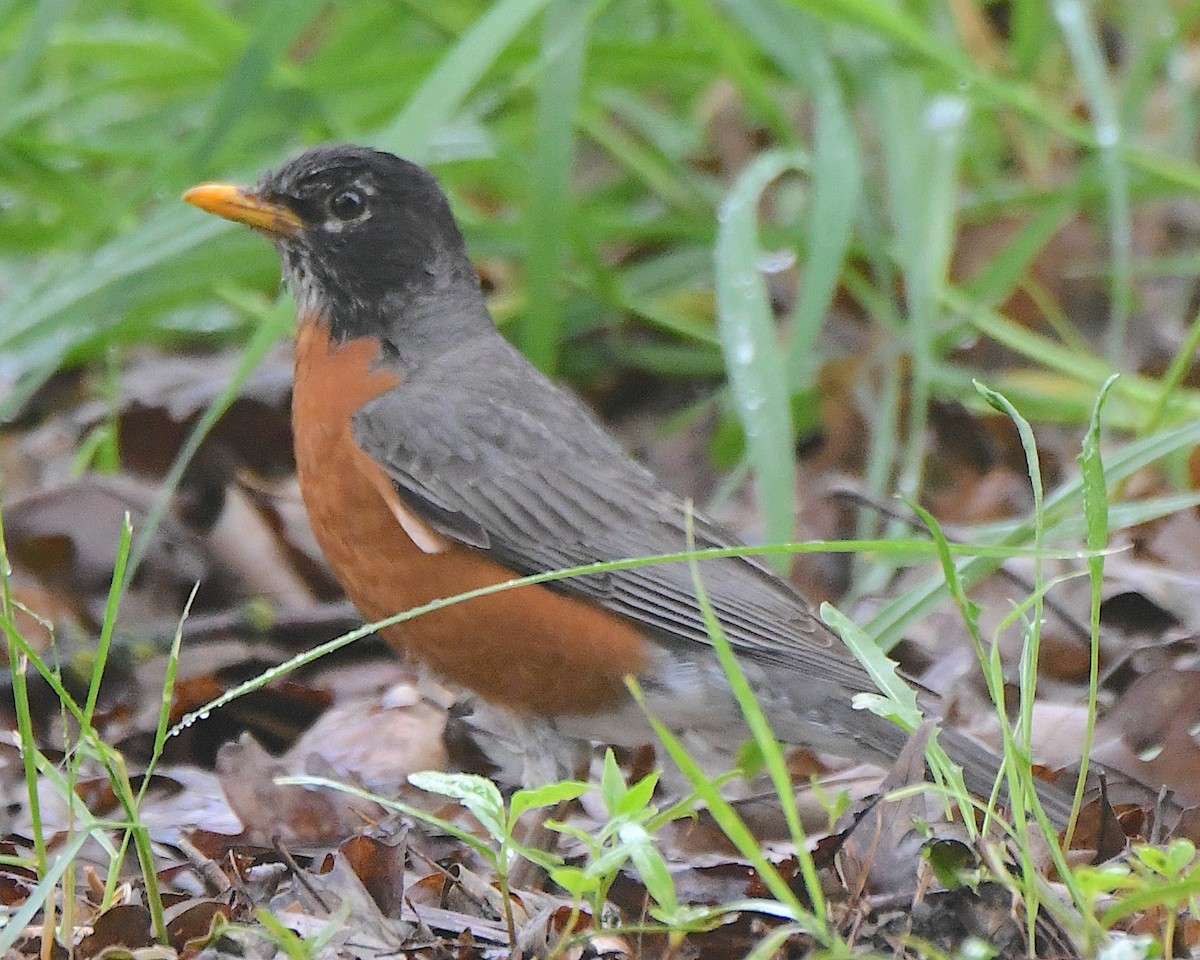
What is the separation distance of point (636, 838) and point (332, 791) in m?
1.31

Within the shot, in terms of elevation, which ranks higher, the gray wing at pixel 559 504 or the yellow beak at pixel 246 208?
the yellow beak at pixel 246 208

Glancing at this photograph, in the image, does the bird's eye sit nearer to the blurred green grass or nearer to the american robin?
the american robin

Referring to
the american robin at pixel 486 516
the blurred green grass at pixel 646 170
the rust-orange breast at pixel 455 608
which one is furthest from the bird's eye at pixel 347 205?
the rust-orange breast at pixel 455 608

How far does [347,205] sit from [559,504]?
0.90 metres

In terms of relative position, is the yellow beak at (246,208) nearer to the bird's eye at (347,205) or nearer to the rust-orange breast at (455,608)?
the bird's eye at (347,205)

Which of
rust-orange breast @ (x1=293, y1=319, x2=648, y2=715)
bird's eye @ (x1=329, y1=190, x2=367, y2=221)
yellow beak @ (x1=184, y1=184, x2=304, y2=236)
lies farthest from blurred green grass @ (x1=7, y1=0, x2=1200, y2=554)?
rust-orange breast @ (x1=293, y1=319, x2=648, y2=715)

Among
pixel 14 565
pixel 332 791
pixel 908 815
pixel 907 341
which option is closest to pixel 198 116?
pixel 14 565

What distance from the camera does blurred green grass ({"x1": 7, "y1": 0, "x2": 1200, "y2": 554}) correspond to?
4.64 m

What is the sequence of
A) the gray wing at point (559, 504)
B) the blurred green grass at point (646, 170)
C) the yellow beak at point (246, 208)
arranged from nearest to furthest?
the gray wing at point (559, 504) < the yellow beak at point (246, 208) < the blurred green grass at point (646, 170)

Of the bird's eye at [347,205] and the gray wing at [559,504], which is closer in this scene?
the gray wing at [559,504]

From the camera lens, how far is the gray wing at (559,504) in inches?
145

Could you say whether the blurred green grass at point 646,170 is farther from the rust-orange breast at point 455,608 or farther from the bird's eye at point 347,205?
the rust-orange breast at point 455,608

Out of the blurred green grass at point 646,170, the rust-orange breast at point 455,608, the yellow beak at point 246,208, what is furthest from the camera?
the blurred green grass at point 646,170

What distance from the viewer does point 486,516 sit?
379 centimetres
